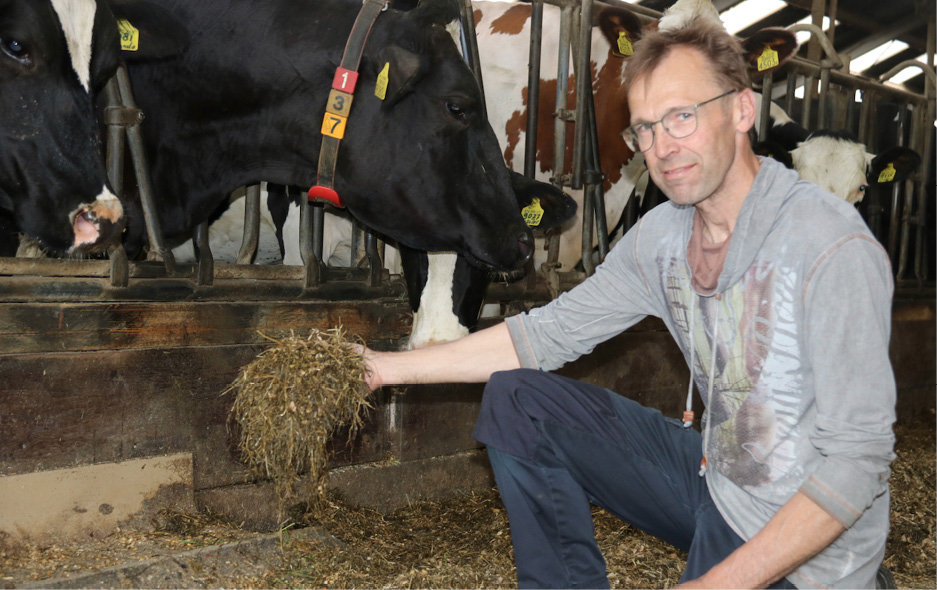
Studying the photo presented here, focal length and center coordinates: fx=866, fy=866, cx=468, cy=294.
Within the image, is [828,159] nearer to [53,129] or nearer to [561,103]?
[561,103]

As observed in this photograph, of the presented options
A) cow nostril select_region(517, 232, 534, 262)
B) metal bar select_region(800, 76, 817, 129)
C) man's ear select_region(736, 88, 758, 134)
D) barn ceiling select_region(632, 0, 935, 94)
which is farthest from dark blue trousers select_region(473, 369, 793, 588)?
barn ceiling select_region(632, 0, 935, 94)

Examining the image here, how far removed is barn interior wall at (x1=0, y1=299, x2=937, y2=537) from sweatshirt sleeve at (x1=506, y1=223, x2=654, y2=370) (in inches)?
42.4

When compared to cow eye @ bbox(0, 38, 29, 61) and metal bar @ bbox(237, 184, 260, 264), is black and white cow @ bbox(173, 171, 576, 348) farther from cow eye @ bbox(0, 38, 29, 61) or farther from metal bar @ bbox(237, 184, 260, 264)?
cow eye @ bbox(0, 38, 29, 61)

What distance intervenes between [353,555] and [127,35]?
5.55ft

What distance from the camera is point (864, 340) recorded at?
1469mm

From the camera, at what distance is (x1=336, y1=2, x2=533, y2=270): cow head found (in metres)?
2.75

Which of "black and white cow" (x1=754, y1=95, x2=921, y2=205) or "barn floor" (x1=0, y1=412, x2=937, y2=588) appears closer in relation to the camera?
"barn floor" (x1=0, y1=412, x2=937, y2=588)

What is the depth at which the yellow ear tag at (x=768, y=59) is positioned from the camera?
464 centimetres

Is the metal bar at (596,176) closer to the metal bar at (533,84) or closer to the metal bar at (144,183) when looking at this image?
the metal bar at (533,84)

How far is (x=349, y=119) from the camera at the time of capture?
9.09 ft

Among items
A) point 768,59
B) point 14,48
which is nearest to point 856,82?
point 768,59

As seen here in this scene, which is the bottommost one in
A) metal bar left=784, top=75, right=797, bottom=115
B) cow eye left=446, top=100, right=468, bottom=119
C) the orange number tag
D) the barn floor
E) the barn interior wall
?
the barn floor

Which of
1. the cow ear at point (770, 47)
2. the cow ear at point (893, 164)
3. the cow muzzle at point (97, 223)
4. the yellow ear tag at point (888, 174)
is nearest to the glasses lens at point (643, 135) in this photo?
the cow muzzle at point (97, 223)

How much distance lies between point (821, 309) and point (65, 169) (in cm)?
186
